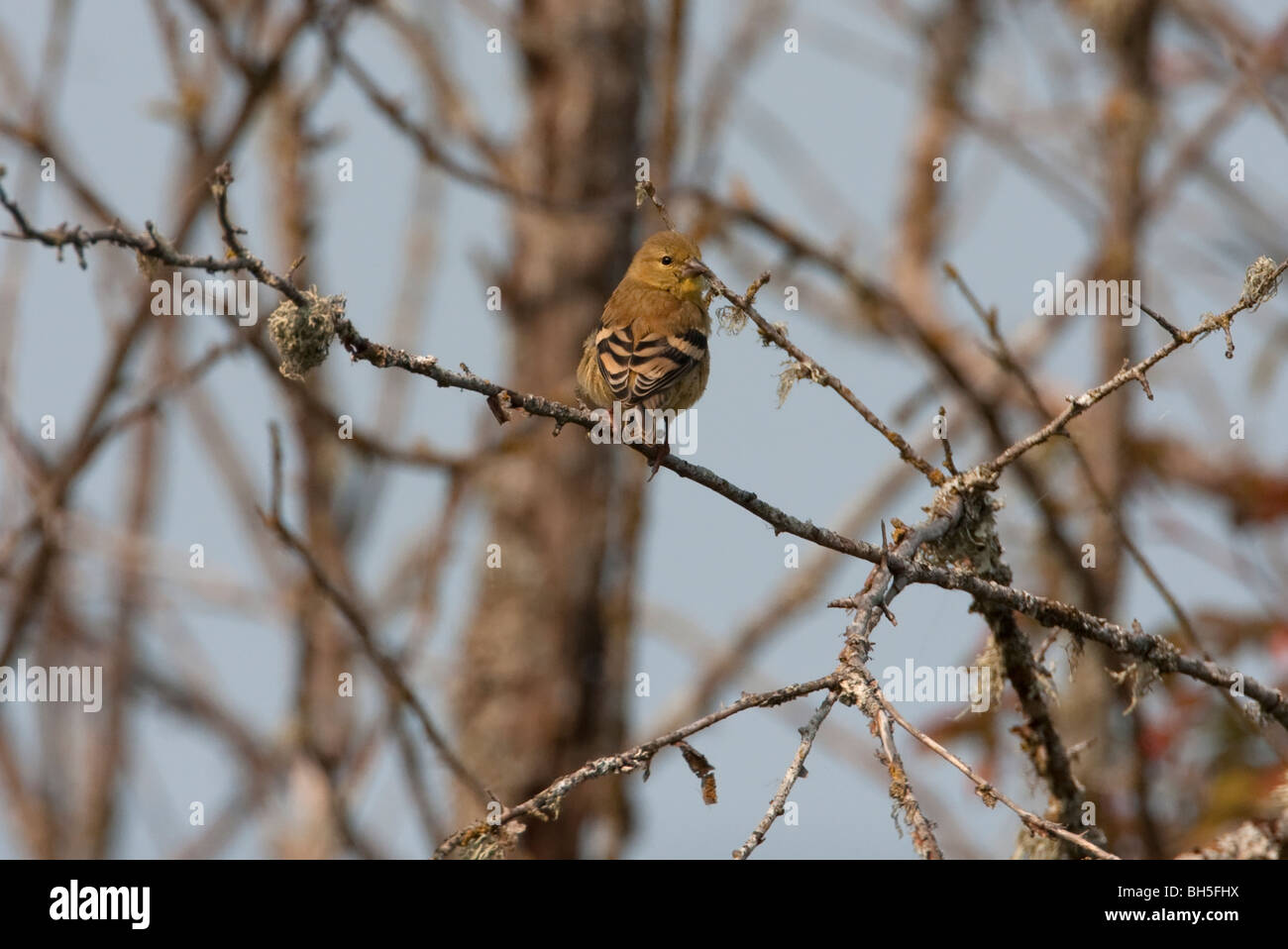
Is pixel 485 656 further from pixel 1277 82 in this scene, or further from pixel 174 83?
pixel 1277 82

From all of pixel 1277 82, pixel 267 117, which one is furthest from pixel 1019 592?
pixel 267 117

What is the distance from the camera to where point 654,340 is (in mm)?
4742

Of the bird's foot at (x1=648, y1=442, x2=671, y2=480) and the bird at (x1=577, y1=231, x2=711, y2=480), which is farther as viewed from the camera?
the bird at (x1=577, y1=231, x2=711, y2=480)

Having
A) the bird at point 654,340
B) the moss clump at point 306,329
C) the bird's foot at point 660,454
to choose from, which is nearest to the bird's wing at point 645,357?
the bird at point 654,340

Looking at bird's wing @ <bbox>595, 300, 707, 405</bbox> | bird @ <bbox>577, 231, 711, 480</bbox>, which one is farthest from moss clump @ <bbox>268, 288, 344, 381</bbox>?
bird's wing @ <bbox>595, 300, 707, 405</bbox>

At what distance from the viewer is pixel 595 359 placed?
479 centimetres

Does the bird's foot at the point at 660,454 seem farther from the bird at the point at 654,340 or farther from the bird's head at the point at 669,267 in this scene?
the bird's head at the point at 669,267

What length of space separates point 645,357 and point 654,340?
0.55 ft

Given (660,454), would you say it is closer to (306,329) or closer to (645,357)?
(306,329)

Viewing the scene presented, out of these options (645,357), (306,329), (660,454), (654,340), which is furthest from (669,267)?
(306,329)

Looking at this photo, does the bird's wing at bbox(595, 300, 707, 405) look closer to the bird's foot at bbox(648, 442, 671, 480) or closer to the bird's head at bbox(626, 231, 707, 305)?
the bird's head at bbox(626, 231, 707, 305)

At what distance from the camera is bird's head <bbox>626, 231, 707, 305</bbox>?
16.5 ft

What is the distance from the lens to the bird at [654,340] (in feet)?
14.7
